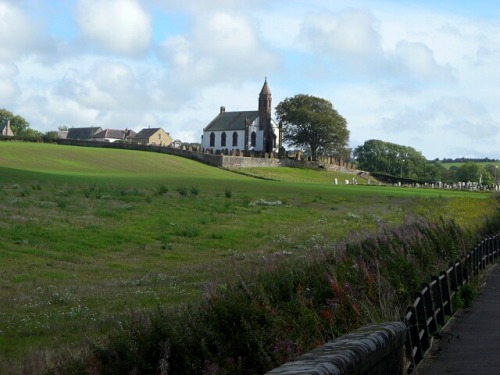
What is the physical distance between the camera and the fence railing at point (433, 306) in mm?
11297

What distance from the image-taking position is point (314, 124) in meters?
148

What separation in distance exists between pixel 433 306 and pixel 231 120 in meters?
154

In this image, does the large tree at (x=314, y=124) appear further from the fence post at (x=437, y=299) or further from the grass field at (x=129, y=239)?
the fence post at (x=437, y=299)

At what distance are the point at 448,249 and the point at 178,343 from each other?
12.0 metres

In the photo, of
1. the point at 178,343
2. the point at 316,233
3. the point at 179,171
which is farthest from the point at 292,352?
the point at 179,171

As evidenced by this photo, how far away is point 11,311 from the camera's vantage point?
1794cm

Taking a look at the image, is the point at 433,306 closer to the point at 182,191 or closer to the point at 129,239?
the point at 129,239

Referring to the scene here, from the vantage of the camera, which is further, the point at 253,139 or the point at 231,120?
the point at 231,120

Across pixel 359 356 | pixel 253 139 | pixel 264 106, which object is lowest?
pixel 359 356

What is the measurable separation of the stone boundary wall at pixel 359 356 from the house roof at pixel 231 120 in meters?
156

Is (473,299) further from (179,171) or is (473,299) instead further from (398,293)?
(179,171)

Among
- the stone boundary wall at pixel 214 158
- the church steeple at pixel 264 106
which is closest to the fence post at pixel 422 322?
the stone boundary wall at pixel 214 158

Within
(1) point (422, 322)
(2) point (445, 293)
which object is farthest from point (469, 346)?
(2) point (445, 293)

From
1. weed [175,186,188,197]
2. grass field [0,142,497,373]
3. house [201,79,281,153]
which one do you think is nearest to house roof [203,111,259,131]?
house [201,79,281,153]
